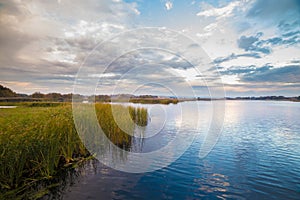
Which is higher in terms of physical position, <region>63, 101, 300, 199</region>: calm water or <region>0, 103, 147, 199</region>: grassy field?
<region>0, 103, 147, 199</region>: grassy field

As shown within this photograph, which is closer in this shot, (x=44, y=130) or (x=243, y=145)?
(x=44, y=130)

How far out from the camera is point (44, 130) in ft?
24.8

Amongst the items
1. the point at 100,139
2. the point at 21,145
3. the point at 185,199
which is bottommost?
the point at 185,199

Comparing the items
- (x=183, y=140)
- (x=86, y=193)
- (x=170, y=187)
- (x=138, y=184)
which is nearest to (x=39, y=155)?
(x=86, y=193)

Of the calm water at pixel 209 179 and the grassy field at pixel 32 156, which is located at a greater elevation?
the grassy field at pixel 32 156

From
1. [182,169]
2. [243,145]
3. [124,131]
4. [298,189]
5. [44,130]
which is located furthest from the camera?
[124,131]

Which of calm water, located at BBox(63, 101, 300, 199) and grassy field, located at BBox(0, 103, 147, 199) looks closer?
grassy field, located at BBox(0, 103, 147, 199)

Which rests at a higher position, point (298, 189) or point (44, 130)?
point (44, 130)

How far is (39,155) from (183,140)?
393 inches

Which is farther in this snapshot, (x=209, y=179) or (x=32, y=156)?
(x=209, y=179)

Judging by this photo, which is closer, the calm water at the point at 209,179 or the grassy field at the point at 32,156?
the grassy field at the point at 32,156

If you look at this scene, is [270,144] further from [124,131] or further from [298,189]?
[124,131]

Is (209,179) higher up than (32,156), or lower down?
lower down

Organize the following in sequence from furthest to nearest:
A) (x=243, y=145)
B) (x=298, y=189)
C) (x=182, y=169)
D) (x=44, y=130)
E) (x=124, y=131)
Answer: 1. (x=124, y=131)
2. (x=243, y=145)
3. (x=182, y=169)
4. (x=44, y=130)
5. (x=298, y=189)
